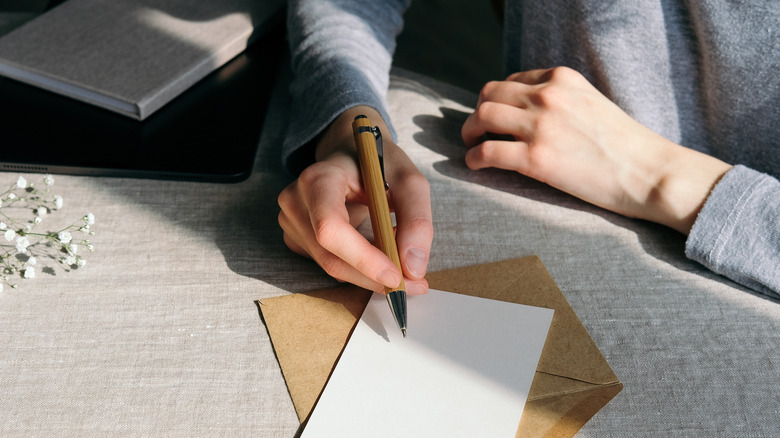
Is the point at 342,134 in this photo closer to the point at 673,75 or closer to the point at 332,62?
the point at 332,62

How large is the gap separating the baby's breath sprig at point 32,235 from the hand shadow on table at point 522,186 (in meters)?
0.40

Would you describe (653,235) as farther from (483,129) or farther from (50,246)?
(50,246)

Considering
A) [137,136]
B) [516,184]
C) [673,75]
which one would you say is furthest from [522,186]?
[137,136]

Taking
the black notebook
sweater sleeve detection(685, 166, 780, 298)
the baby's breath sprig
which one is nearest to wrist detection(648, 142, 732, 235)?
sweater sleeve detection(685, 166, 780, 298)

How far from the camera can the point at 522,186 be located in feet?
2.28

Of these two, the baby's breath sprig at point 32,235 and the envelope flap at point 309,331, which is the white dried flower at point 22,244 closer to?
the baby's breath sprig at point 32,235

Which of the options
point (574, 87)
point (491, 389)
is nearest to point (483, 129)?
point (574, 87)

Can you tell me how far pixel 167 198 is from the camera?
25.5 inches

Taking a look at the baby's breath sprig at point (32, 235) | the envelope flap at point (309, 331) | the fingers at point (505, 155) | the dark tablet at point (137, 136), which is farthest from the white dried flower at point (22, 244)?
the fingers at point (505, 155)

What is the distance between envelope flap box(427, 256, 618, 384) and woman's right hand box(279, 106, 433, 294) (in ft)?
0.18

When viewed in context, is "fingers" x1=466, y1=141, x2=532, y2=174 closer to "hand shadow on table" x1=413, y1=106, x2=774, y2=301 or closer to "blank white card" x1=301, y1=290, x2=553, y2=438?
"hand shadow on table" x1=413, y1=106, x2=774, y2=301

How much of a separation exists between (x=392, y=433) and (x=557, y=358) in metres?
0.16

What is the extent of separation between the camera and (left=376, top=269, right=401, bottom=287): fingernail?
0.49 meters

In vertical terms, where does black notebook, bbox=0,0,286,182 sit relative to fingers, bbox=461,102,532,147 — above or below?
below
